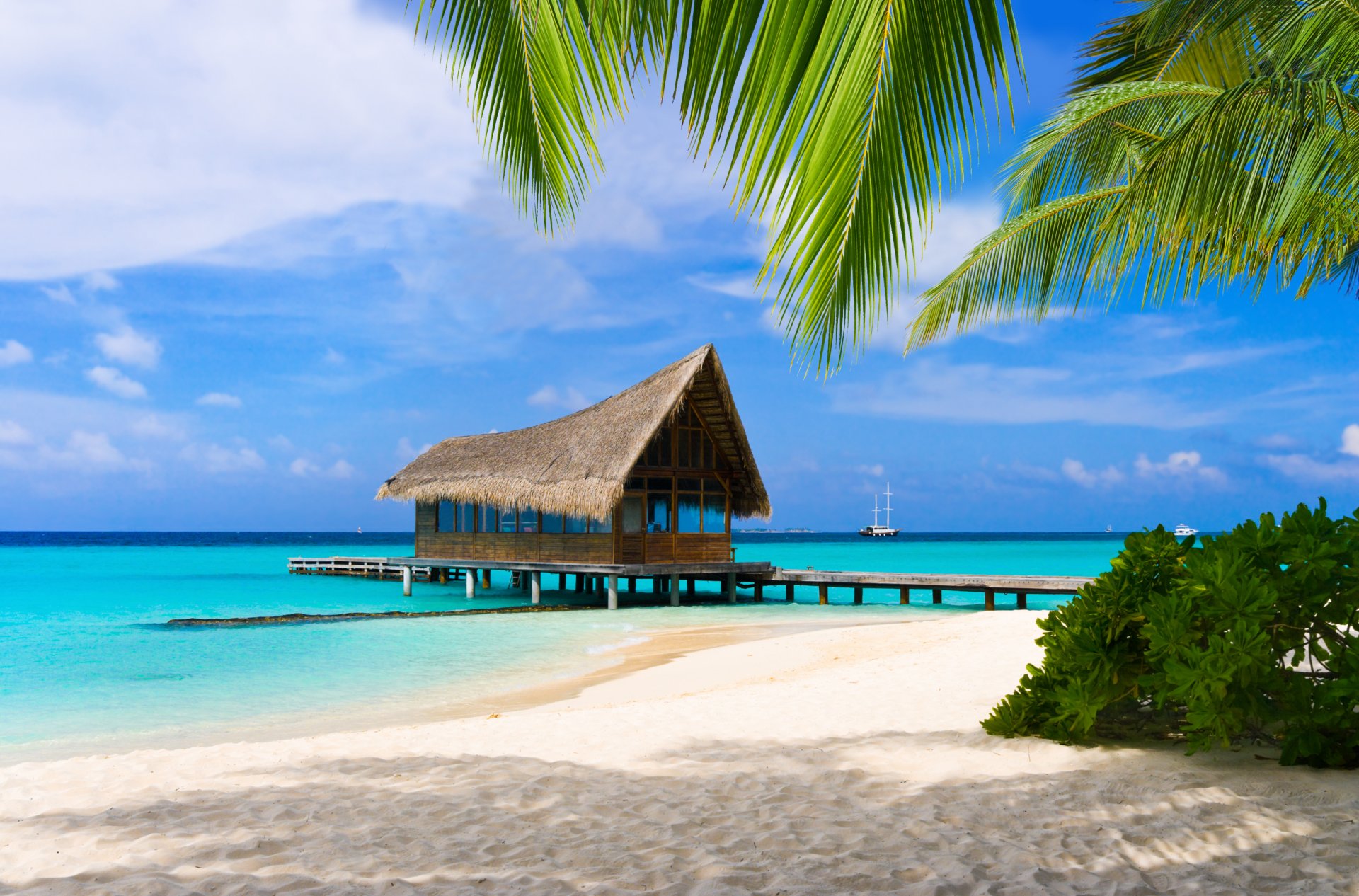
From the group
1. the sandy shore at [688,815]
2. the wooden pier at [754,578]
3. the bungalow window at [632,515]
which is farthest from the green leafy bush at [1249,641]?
the bungalow window at [632,515]

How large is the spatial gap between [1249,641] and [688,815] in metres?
2.35

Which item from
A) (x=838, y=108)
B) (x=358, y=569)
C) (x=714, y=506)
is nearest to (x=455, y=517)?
(x=714, y=506)

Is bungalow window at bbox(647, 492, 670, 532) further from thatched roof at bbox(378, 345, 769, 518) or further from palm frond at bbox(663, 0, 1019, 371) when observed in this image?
palm frond at bbox(663, 0, 1019, 371)

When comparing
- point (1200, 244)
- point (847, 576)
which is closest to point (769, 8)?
point (1200, 244)

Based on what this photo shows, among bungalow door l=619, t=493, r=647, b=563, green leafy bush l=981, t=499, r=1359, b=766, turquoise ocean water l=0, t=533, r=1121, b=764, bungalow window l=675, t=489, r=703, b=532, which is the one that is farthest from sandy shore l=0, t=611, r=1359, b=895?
bungalow window l=675, t=489, r=703, b=532

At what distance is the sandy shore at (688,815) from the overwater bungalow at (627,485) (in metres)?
13.1

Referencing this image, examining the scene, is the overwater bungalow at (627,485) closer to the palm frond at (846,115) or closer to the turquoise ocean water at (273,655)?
the turquoise ocean water at (273,655)

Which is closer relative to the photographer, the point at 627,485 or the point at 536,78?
the point at 536,78

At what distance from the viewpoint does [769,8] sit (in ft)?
5.69

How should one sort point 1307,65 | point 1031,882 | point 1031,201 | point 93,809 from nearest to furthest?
1. point 1031,882
2. point 93,809
3. point 1307,65
4. point 1031,201

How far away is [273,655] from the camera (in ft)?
45.1

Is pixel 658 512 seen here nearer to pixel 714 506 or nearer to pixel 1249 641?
pixel 714 506

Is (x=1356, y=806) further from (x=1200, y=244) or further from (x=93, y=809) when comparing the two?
(x=93, y=809)

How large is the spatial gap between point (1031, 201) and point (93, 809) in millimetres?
6872
